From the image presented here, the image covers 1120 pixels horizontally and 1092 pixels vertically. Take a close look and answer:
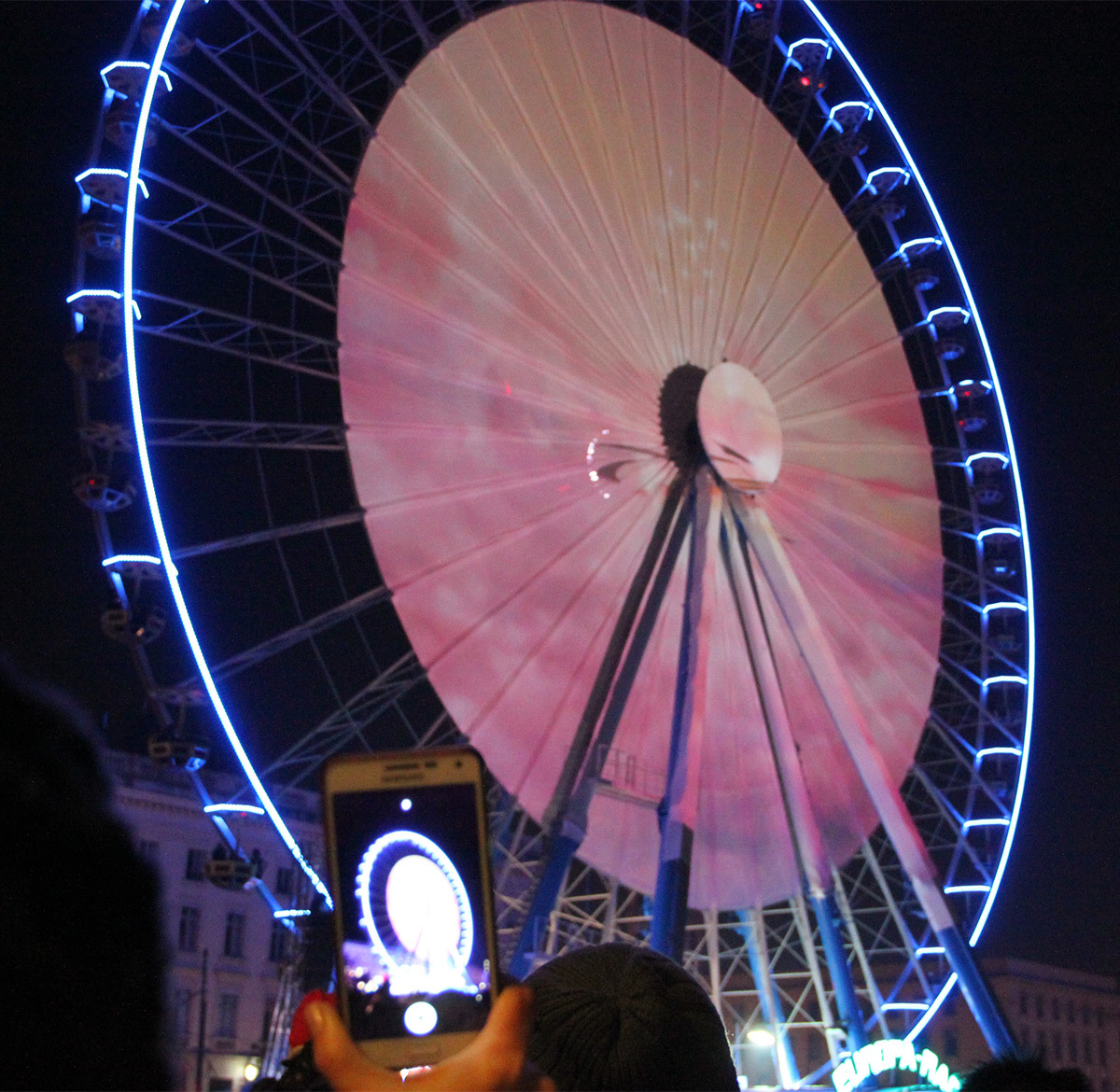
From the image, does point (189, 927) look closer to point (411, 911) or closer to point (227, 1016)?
point (227, 1016)

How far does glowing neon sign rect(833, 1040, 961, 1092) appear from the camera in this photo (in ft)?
49.5

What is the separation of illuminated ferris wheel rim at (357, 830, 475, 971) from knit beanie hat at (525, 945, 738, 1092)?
0.64 metres

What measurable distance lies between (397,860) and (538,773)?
13.0 metres

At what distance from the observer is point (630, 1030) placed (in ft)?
8.32

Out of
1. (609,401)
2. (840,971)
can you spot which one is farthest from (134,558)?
(840,971)

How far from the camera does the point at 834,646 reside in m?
18.3

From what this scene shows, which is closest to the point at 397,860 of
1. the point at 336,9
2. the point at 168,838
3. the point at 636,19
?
the point at 336,9

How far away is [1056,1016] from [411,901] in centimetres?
5958

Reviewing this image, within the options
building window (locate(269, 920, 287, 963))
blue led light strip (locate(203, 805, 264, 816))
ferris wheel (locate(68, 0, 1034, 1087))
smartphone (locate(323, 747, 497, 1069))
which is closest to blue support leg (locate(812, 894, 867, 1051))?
ferris wheel (locate(68, 0, 1034, 1087))

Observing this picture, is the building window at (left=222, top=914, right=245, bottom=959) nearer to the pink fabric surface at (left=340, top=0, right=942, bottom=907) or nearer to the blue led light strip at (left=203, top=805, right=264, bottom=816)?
the pink fabric surface at (left=340, top=0, right=942, bottom=907)

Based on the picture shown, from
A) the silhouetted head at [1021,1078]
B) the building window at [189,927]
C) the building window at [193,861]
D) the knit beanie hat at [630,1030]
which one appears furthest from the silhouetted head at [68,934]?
the building window at [193,861]

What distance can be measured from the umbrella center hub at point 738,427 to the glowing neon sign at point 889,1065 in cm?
588

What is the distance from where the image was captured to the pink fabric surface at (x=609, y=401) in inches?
571

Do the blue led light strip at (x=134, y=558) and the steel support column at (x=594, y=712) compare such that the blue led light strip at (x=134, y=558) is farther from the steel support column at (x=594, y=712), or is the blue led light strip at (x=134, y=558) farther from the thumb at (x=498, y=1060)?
the thumb at (x=498, y=1060)
